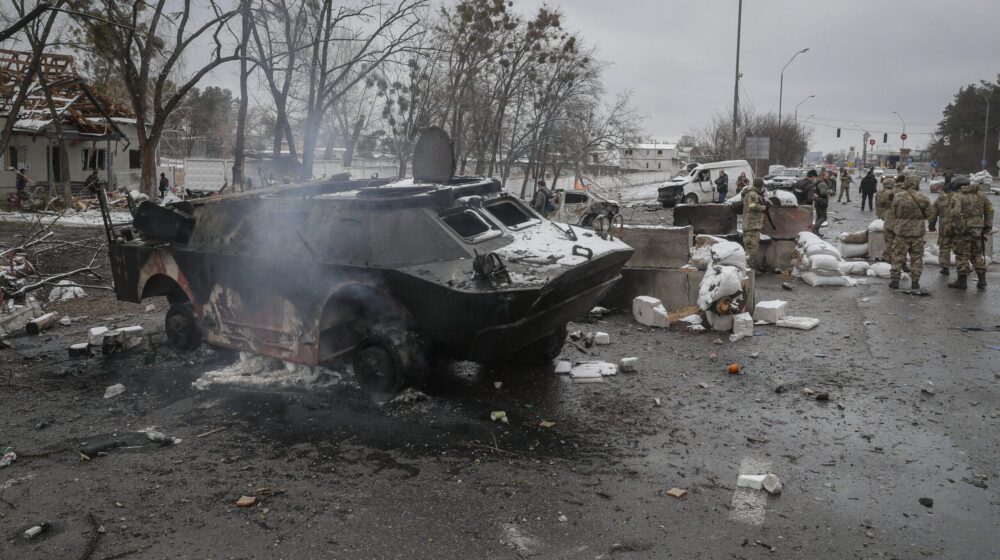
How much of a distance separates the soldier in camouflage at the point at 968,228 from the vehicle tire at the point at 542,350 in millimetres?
7754

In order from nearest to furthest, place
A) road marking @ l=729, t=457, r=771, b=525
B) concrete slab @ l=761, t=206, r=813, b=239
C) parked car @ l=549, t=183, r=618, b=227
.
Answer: road marking @ l=729, t=457, r=771, b=525 < concrete slab @ l=761, t=206, r=813, b=239 < parked car @ l=549, t=183, r=618, b=227

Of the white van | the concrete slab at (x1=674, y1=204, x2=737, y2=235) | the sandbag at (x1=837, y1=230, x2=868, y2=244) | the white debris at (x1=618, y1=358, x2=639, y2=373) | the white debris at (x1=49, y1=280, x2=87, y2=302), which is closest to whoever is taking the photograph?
the white debris at (x1=618, y1=358, x2=639, y2=373)

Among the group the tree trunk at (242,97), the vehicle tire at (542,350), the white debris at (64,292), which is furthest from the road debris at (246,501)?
the tree trunk at (242,97)

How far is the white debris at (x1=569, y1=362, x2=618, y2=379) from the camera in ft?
23.8

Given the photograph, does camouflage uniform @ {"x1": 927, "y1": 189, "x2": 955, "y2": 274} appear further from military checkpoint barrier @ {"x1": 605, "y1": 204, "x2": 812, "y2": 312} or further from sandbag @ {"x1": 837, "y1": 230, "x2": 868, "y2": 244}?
military checkpoint barrier @ {"x1": 605, "y1": 204, "x2": 812, "y2": 312}

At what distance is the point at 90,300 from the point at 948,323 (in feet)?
38.6

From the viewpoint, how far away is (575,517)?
14.5ft

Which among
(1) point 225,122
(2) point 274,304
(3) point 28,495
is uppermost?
(1) point 225,122

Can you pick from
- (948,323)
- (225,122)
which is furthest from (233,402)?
(225,122)

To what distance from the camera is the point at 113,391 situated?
6852mm

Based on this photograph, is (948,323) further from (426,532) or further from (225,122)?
(225,122)

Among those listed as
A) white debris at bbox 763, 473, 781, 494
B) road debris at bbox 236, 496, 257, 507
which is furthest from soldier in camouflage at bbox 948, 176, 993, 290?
road debris at bbox 236, 496, 257, 507

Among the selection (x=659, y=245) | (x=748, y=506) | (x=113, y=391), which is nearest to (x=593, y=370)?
(x=748, y=506)

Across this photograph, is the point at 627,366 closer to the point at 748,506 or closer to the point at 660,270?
the point at 748,506
